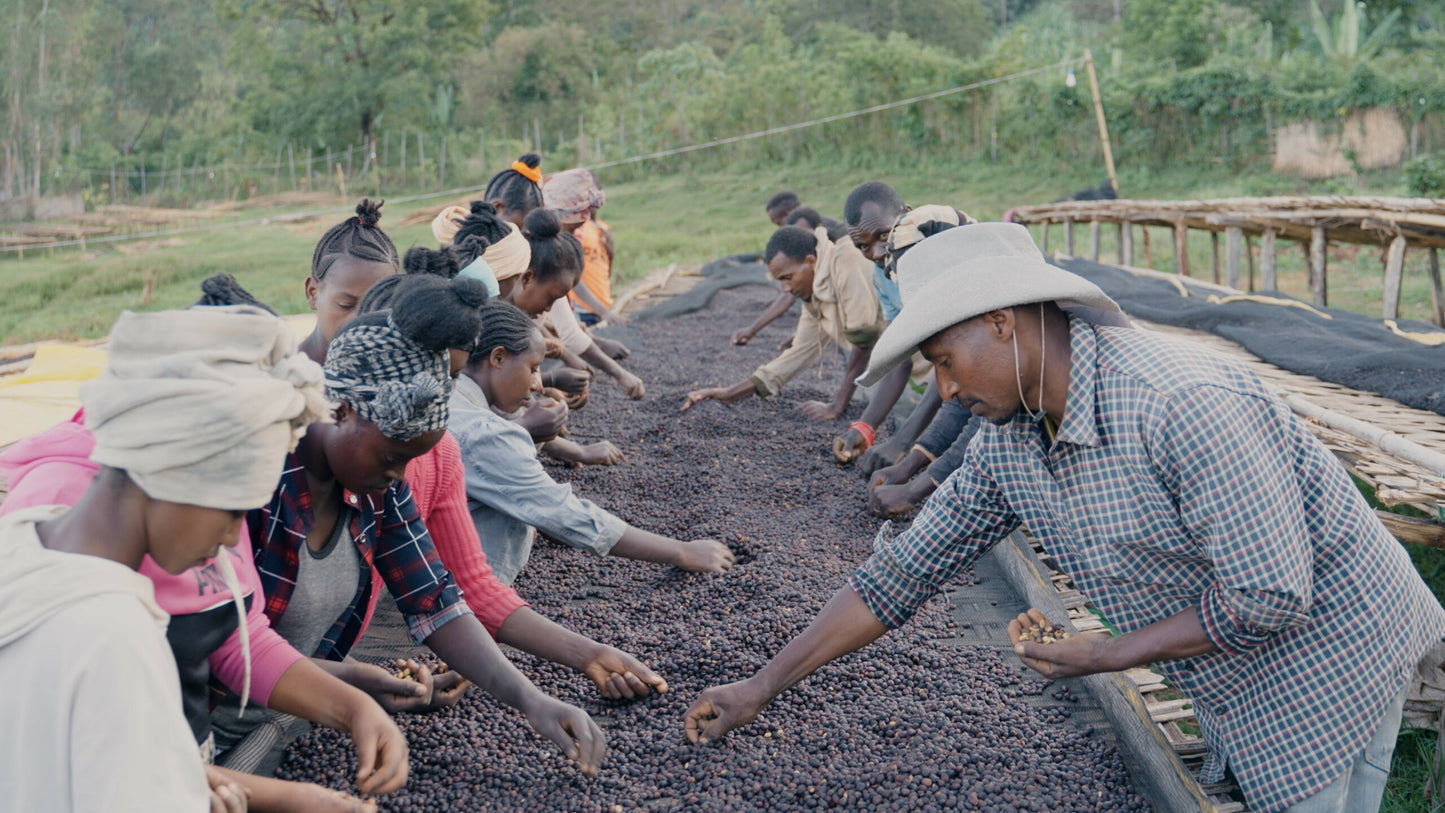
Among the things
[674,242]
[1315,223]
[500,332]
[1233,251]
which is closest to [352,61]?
[674,242]

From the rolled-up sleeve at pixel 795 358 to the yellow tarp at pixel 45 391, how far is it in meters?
2.78

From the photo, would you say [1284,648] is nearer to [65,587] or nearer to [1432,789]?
[1432,789]

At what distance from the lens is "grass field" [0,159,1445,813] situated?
36.3ft

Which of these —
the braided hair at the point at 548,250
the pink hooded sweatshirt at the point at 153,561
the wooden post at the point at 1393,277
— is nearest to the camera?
the pink hooded sweatshirt at the point at 153,561

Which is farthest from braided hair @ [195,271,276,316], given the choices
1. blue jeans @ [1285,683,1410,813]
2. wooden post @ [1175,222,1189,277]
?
wooden post @ [1175,222,1189,277]

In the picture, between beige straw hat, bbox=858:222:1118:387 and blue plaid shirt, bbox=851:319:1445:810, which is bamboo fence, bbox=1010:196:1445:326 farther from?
beige straw hat, bbox=858:222:1118:387

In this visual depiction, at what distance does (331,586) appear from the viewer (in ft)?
6.68

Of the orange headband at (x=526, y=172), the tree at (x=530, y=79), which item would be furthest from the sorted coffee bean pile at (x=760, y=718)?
the tree at (x=530, y=79)

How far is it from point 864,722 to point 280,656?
123 centimetres

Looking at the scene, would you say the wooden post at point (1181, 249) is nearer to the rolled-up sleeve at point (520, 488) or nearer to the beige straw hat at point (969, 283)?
the rolled-up sleeve at point (520, 488)

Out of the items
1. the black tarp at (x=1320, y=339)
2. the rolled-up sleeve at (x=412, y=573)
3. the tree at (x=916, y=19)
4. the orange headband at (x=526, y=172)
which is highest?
the tree at (x=916, y=19)

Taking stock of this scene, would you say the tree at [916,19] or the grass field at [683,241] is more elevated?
the tree at [916,19]

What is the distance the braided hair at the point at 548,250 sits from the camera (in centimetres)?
379

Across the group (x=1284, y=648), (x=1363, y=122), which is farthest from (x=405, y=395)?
(x=1363, y=122)
